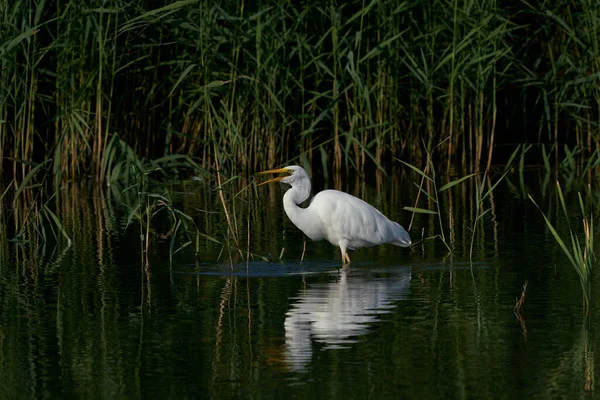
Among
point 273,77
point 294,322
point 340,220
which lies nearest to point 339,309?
point 294,322

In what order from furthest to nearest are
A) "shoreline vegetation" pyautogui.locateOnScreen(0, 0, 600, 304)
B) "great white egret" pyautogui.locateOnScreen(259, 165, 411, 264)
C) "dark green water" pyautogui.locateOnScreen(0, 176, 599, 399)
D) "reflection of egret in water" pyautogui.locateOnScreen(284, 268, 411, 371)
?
"shoreline vegetation" pyautogui.locateOnScreen(0, 0, 600, 304) < "great white egret" pyautogui.locateOnScreen(259, 165, 411, 264) < "reflection of egret in water" pyautogui.locateOnScreen(284, 268, 411, 371) < "dark green water" pyautogui.locateOnScreen(0, 176, 599, 399)

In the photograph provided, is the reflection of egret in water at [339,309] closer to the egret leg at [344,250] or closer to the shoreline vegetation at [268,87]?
the egret leg at [344,250]

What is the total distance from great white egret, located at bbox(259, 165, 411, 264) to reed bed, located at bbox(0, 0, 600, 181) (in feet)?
9.20

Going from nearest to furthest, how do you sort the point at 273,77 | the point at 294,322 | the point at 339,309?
the point at 294,322, the point at 339,309, the point at 273,77

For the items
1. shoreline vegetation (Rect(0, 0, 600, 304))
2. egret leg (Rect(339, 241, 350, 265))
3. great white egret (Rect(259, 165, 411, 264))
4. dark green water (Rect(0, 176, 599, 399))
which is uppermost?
shoreline vegetation (Rect(0, 0, 600, 304))

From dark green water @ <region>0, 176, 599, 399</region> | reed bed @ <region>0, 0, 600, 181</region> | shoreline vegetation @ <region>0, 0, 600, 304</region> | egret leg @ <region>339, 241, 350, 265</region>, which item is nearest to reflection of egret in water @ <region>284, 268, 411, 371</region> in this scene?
dark green water @ <region>0, 176, 599, 399</region>

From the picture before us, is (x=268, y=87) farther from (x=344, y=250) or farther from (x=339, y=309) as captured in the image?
(x=339, y=309)

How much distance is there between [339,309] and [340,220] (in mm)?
1707

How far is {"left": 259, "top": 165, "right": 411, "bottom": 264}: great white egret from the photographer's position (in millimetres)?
8172

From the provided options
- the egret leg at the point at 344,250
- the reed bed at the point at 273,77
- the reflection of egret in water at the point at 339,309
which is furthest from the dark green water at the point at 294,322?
the reed bed at the point at 273,77

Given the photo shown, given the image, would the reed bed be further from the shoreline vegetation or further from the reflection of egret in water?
the reflection of egret in water

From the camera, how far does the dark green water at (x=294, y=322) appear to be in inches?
196

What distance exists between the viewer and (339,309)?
21.3 ft

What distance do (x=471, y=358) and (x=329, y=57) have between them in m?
7.37
